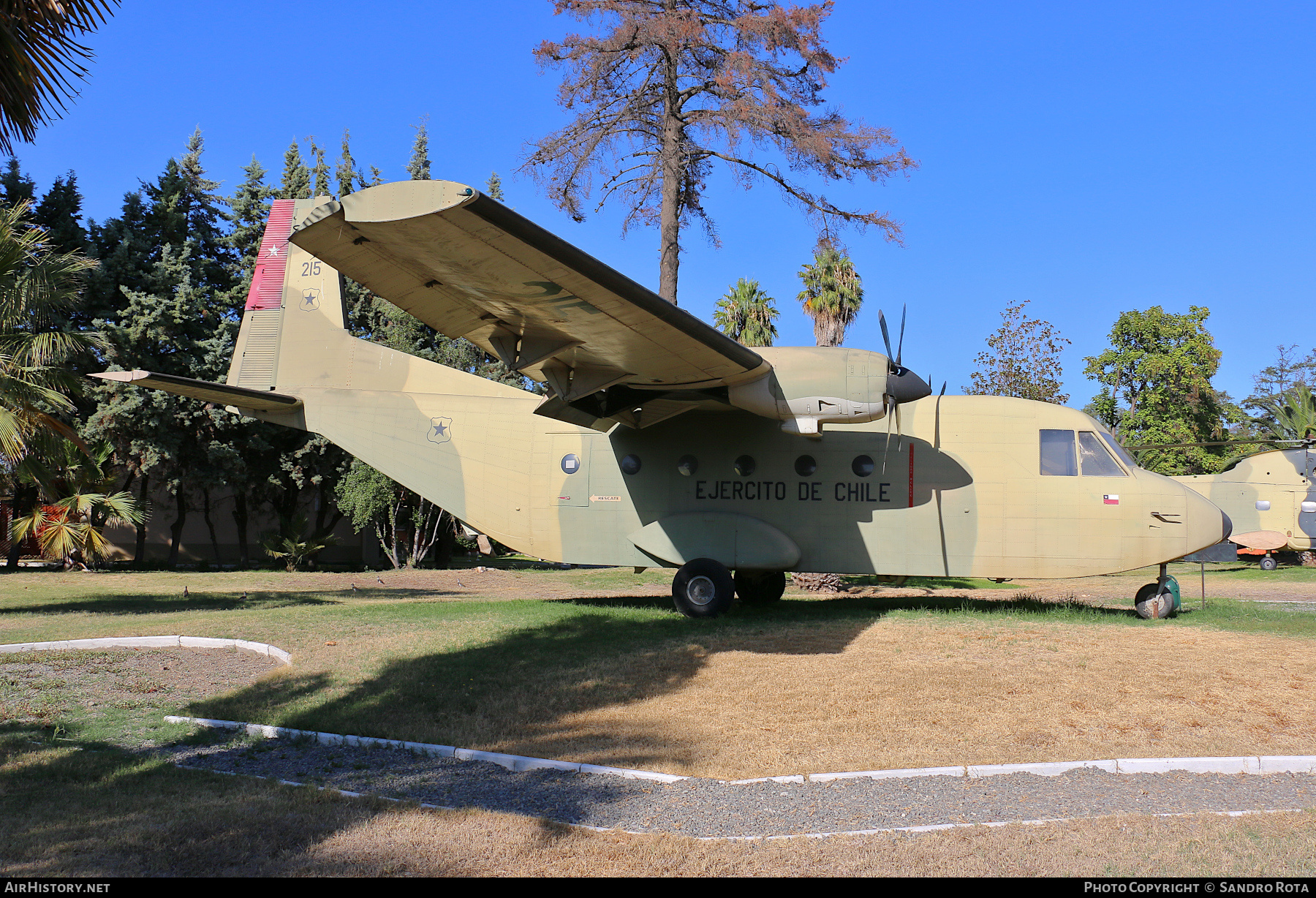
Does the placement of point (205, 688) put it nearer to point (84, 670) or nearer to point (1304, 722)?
point (84, 670)

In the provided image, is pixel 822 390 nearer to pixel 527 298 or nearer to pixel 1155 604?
pixel 527 298

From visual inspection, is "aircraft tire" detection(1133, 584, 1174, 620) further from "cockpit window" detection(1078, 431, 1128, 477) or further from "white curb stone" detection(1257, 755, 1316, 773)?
"white curb stone" detection(1257, 755, 1316, 773)

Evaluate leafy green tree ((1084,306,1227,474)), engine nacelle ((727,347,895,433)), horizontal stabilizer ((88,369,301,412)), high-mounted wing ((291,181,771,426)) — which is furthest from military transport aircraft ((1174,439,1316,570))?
horizontal stabilizer ((88,369,301,412))

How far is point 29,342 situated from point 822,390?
1160 cm

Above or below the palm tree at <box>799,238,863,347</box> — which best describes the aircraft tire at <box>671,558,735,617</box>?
below

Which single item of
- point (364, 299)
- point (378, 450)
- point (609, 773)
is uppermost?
point (364, 299)

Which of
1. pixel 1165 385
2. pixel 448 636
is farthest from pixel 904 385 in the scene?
pixel 1165 385

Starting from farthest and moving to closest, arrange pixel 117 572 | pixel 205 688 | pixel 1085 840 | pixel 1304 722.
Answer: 1. pixel 117 572
2. pixel 205 688
3. pixel 1304 722
4. pixel 1085 840

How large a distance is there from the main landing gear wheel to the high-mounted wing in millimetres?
3691

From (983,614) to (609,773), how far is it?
7.83 metres

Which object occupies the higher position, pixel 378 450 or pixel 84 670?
pixel 378 450

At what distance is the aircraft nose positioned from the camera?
1051 centimetres

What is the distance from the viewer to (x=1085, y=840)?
13.8 ft
